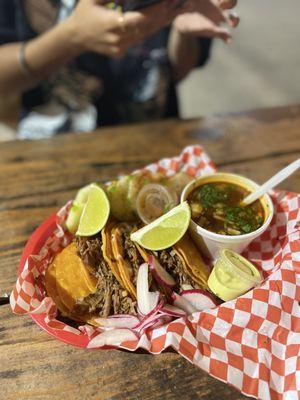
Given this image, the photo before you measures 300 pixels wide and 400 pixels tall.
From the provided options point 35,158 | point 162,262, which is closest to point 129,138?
point 35,158

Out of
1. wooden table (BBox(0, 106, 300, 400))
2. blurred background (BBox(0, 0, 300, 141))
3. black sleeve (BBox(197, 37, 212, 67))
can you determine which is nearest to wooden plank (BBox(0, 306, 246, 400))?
wooden table (BBox(0, 106, 300, 400))

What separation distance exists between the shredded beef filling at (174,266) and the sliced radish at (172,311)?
10 centimetres

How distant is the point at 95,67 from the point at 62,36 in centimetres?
50

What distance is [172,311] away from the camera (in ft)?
4.68

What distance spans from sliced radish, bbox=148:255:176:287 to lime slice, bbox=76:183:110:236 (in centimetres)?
26

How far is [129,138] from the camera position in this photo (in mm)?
2543

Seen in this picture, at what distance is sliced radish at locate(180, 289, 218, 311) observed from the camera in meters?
1.47

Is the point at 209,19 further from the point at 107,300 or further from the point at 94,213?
the point at 107,300

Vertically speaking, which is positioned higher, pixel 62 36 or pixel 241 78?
pixel 62 36

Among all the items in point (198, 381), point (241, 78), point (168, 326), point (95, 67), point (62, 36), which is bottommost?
point (241, 78)

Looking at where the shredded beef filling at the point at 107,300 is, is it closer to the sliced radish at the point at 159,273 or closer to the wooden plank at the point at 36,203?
the sliced radish at the point at 159,273

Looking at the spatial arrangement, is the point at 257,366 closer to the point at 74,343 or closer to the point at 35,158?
the point at 74,343

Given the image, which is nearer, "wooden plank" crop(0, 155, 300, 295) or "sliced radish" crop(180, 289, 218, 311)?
"sliced radish" crop(180, 289, 218, 311)

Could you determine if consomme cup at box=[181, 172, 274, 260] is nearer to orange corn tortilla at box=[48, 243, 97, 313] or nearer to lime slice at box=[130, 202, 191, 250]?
lime slice at box=[130, 202, 191, 250]
